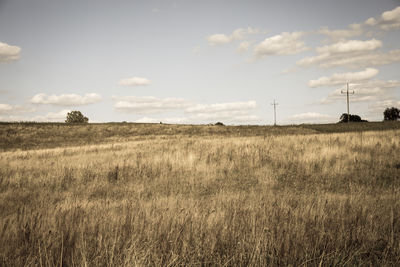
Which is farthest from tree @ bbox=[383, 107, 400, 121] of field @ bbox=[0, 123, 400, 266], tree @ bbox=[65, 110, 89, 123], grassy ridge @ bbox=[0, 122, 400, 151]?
tree @ bbox=[65, 110, 89, 123]

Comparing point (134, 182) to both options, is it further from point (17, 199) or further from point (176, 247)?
point (176, 247)

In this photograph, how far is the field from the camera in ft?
7.54

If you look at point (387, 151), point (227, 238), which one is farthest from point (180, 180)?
point (387, 151)

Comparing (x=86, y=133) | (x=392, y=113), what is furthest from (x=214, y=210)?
(x=392, y=113)

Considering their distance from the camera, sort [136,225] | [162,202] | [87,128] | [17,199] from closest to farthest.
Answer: [136,225]
[162,202]
[17,199]
[87,128]

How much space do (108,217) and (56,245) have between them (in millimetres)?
798

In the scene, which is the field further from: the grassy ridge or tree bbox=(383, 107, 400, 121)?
tree bbox=(383, 107, 400, 121)

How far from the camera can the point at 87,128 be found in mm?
39625

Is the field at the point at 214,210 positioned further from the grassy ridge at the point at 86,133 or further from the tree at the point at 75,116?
the tree at the point at 75,116

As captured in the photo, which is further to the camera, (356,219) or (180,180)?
(180,180)

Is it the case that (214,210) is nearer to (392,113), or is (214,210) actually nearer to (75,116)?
(75,116)

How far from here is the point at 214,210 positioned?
10.1 feet

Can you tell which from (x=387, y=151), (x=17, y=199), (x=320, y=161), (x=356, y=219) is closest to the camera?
(x=356, y=219)

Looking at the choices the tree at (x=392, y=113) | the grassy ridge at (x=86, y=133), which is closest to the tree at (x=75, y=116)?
the grassy ridge at (x=86, y=133)
